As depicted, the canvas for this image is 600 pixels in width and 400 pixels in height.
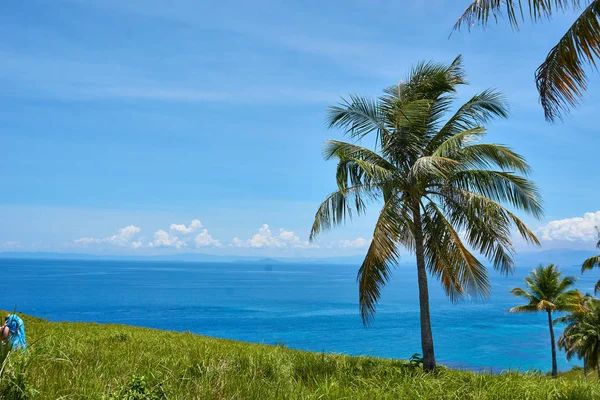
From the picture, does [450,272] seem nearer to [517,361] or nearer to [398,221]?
[398,221]

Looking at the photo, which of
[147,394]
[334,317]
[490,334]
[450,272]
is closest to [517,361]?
[490,334]

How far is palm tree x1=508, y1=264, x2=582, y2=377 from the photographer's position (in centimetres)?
3428

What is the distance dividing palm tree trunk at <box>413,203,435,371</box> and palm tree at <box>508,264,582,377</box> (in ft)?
86.3

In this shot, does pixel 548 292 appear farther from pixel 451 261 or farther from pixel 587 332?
pixel 451 261

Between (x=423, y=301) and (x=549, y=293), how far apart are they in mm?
29355

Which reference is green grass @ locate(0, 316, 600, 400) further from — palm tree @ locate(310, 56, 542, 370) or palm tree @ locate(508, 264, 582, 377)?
palm tree @ locate(508, 264, 582, 377)

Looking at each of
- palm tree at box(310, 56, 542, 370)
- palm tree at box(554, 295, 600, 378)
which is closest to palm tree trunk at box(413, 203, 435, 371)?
palm tree at box(310, 56, 542, 370)

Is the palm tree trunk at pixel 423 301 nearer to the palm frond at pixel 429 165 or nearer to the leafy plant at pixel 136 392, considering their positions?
the palm frond at pixel 429 165

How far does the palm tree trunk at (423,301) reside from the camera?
10938mm

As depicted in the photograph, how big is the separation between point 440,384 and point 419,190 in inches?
215

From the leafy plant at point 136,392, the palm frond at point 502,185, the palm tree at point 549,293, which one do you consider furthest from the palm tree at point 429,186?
the palm tree at point 549,293

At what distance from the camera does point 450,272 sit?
11.9 metres

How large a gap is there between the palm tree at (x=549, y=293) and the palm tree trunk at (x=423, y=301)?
2629 cm

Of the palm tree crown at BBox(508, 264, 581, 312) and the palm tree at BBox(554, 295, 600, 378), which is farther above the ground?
the palm tree crown at BBox(508, 264, 581, 312)
